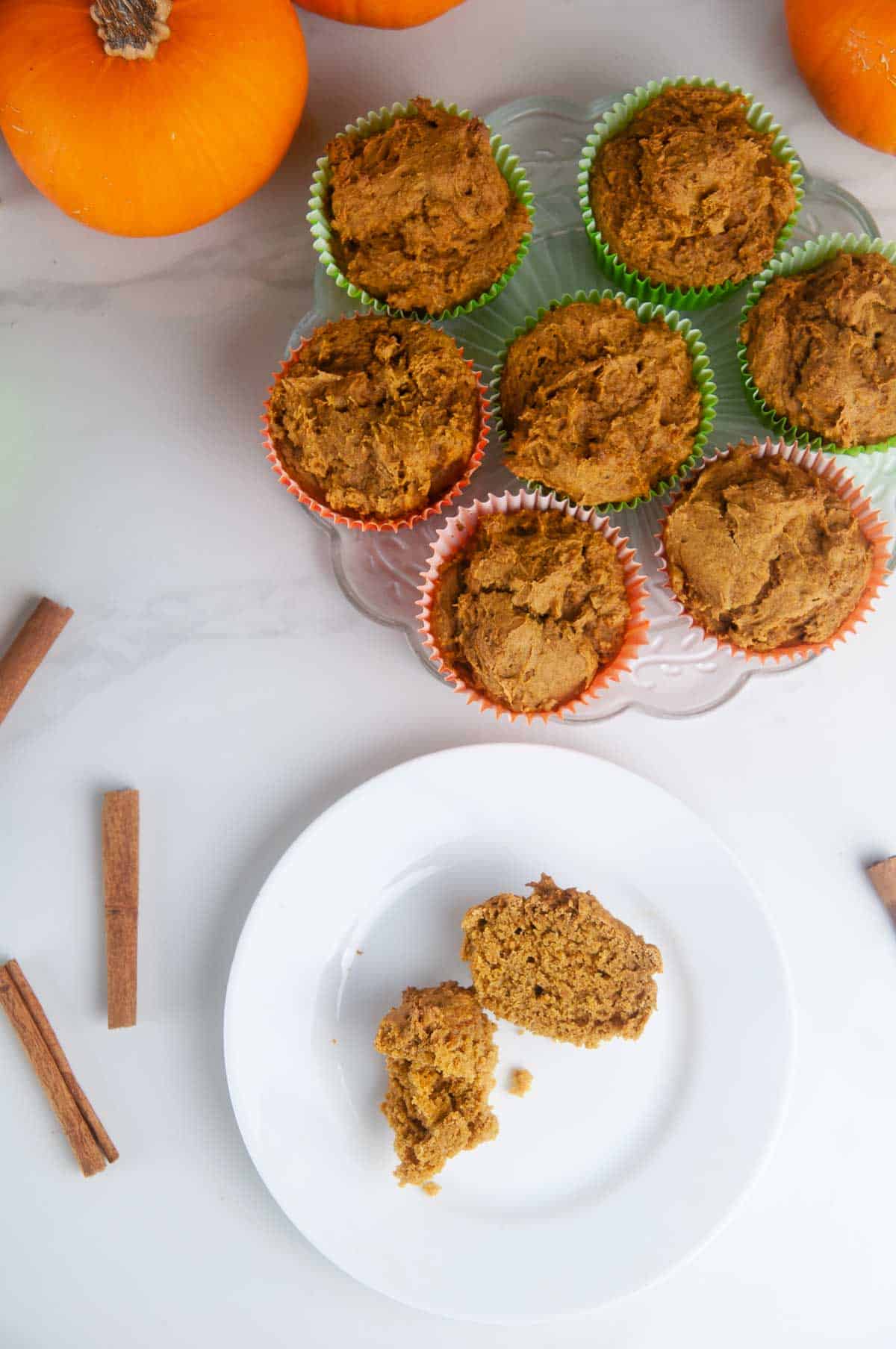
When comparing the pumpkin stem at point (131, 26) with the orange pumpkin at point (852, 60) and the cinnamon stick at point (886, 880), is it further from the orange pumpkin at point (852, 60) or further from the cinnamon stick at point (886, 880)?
the cinnamon stick at point (886, 880)

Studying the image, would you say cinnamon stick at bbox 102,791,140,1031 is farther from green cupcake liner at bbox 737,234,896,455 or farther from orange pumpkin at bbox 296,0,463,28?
orange pumpkin at bbox 296,0,463,28

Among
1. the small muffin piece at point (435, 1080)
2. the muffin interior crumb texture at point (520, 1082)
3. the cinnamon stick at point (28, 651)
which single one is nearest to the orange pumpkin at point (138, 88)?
the cinnamon stick at point (28, 651)

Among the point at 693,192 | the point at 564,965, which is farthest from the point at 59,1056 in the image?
the point at 693,192

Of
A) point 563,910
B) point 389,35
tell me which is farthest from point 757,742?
point 389,35

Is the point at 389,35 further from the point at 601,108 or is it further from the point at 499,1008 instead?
the point at 499,1008

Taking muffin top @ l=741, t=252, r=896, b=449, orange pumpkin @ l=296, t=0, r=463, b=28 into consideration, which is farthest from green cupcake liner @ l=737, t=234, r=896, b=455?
orange pumpkin @ l=296, t=0, r=463, b=28

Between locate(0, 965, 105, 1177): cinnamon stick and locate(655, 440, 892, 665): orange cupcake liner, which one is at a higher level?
locate(655, 440, 892, 665): orange cupcake liner
